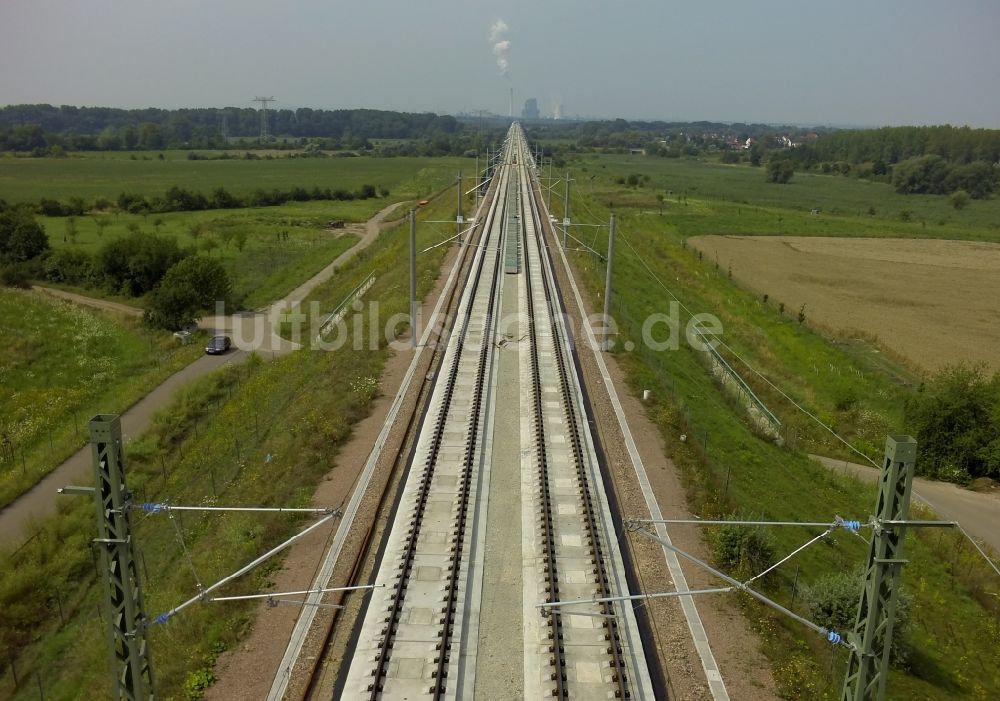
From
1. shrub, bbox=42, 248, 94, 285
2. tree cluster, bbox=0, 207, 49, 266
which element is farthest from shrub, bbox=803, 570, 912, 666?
tree cluster, bbox=0, 207, 49, 266

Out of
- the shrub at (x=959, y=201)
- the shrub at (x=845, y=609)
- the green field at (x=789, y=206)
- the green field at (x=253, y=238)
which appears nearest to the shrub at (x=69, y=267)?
the green field at (x=253, y=238)

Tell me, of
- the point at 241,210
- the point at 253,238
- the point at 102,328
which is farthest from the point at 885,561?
the point at 241,210

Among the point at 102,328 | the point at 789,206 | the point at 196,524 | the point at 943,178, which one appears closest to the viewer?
the point at 196,524

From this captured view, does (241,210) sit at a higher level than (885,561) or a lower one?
lower

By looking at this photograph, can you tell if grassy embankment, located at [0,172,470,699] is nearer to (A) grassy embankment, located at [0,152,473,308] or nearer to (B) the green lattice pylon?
(B) the green lattice pylon

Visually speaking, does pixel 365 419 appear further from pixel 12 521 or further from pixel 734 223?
pixel 734 223

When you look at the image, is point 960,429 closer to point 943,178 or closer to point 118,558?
point 118,558

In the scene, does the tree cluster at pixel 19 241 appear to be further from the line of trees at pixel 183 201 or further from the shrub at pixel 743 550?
the shrub at pixel 743 550
